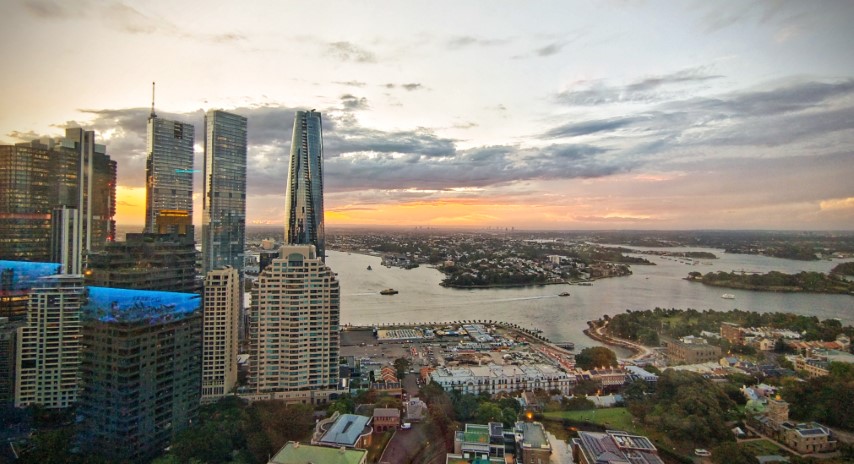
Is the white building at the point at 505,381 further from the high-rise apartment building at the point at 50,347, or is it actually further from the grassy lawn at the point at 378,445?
the high-rise apartment building at the point at 50,347

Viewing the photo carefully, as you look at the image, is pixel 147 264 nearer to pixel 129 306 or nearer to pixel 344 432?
pixel 129 306

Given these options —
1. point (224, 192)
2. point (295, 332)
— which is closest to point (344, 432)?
point (295, 332)

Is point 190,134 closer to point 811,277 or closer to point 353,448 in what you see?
point 353,448

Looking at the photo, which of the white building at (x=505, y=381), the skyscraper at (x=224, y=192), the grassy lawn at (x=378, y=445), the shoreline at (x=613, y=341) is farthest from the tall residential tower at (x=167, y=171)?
the shoreline at (x=613, y=341)

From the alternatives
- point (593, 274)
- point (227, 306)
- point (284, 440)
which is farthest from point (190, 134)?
point (593, 274)

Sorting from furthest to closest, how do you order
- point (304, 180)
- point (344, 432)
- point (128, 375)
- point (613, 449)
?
point (304, 180), point (344, 432), point (128, 375), point (613, 449)

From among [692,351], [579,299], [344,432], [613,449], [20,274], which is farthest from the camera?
[579,299]
